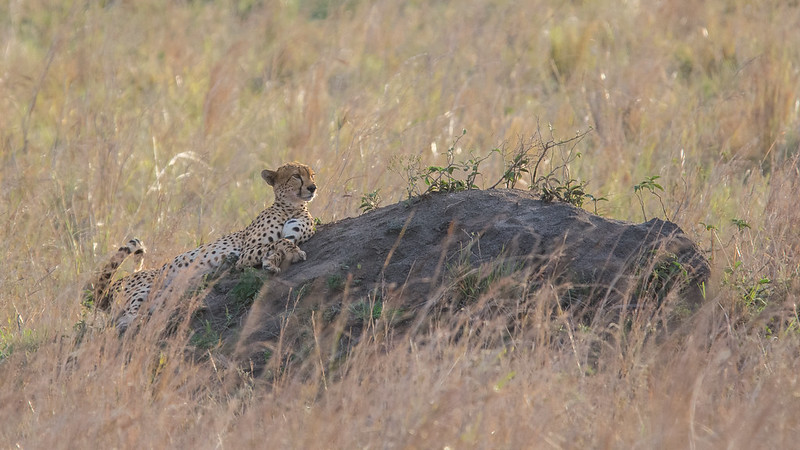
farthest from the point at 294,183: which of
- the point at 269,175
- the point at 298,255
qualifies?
the point at 298,255

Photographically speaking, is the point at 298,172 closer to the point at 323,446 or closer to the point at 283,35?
the point at 323,446

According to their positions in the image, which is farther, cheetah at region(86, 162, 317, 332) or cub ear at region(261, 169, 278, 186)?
cub ear at region(261, 169, 278, 186)

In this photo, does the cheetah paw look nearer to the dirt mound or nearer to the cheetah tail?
the dirt mound

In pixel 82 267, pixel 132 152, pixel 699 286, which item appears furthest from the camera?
pixel 132 152

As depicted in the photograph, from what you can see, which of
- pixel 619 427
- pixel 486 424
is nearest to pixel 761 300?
pixel 619 427

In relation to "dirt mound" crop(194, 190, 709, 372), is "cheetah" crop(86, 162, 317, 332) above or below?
above

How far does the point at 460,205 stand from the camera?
469cm

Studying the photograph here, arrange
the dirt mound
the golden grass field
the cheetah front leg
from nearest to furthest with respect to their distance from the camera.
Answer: the golden grass field → the dirt mound → the cheetah front leg

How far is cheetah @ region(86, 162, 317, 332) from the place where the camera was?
15.9 ft

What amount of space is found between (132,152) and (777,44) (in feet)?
16.8

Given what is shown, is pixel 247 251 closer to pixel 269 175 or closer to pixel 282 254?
pixel 282 254

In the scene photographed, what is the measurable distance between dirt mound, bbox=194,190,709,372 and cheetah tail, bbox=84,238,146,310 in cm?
71

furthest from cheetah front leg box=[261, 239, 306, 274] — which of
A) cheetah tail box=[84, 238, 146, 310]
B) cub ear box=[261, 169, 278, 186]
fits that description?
cheetah tail box=[84, 238, 146, 310]

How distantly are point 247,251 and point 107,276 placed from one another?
91 centimetres
